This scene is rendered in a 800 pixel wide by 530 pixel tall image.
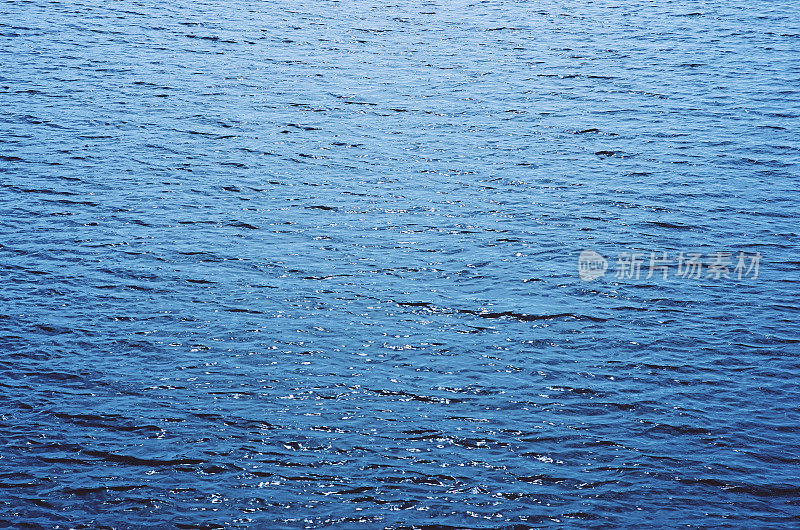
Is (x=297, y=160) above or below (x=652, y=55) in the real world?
below

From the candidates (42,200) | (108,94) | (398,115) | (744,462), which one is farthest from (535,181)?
(108,94)

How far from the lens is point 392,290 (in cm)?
2239

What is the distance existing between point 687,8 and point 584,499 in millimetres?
39091

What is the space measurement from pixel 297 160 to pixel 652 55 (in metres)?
19.4

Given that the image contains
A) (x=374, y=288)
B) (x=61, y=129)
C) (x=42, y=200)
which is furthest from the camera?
(x=61, y=129)

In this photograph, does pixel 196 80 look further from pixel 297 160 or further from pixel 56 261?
pixel 56 261

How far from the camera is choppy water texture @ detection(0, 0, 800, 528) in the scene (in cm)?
1628

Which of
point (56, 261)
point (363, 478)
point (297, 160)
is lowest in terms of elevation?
Answer: point (363, 478)

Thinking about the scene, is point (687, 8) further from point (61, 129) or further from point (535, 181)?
point (61, 129)

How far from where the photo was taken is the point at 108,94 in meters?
34.3

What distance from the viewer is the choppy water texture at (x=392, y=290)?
16281mm

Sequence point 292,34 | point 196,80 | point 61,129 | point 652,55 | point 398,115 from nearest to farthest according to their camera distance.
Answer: point 61,129 → point 398,115 → point 196,80 → point 652,55 → point 292,34

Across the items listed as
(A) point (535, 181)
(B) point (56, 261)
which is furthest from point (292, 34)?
(B) point (56, 261)

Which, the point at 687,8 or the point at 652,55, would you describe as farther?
the point at 687,8
